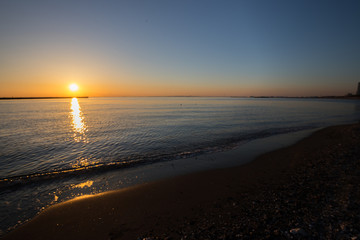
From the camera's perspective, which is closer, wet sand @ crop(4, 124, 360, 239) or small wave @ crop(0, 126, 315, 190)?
wet sand @ crop(4, 124, 360, 239)

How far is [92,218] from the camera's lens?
600 cm

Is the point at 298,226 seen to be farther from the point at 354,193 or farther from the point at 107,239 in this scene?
the point at 107,239

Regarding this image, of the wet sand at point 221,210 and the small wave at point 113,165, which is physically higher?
the wet sand at point 221,210

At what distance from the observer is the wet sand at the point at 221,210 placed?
4730 mm

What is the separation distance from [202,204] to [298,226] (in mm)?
3170

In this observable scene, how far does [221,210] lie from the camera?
589 cm

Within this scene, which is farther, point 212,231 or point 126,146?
point 126,146

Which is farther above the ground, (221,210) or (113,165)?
(221,210)

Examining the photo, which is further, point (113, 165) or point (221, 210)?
point (113, 165)

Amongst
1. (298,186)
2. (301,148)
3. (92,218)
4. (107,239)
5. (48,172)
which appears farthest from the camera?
(301,148)

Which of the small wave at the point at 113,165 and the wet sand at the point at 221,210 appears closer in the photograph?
the wet sand at the point at 221,210

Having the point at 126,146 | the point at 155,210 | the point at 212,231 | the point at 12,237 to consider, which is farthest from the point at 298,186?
the point at 126,146

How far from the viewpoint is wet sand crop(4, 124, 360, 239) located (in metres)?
4.73

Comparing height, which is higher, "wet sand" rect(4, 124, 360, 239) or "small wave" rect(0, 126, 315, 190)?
"wet sand" rect(4, 124, 360, 239)
